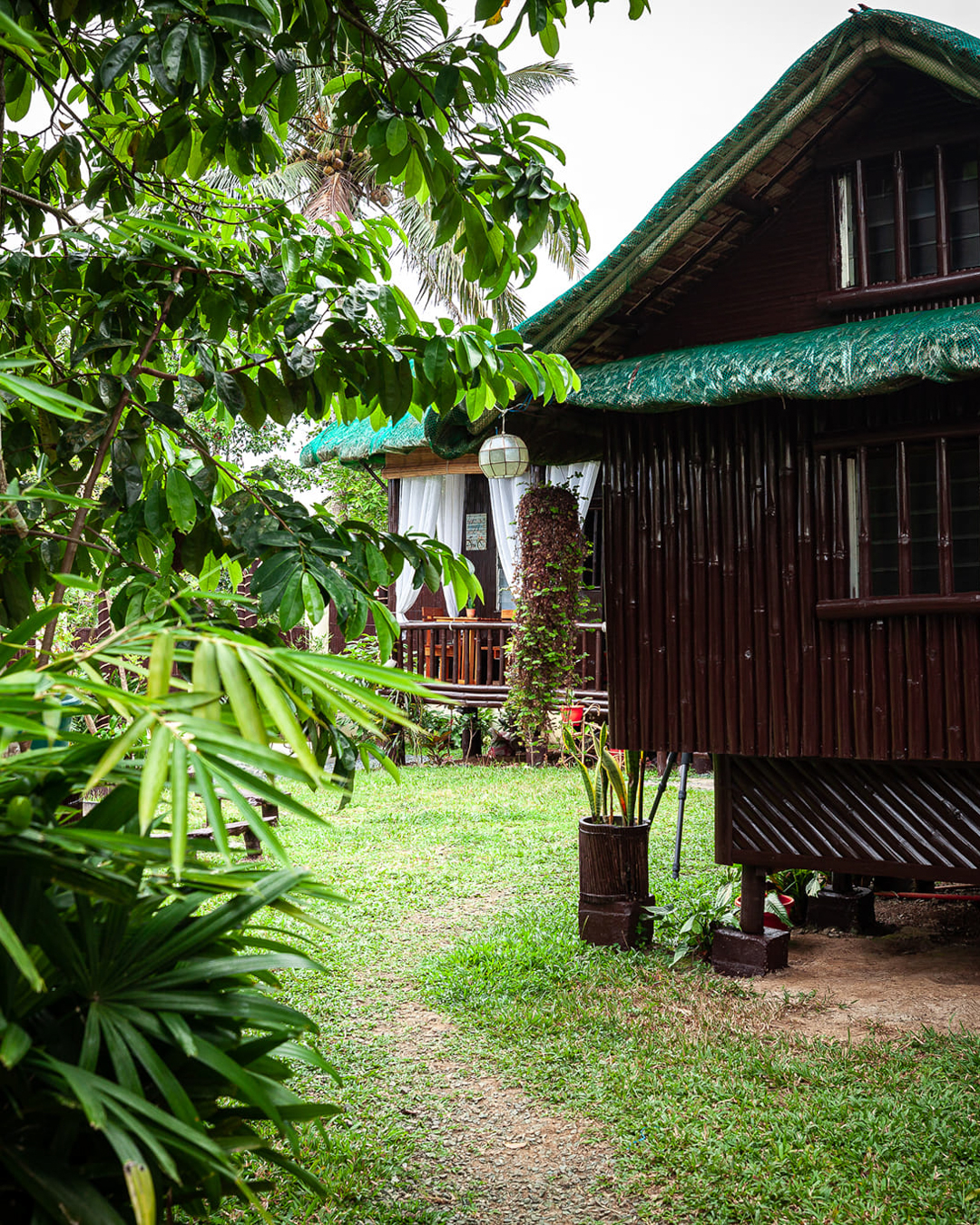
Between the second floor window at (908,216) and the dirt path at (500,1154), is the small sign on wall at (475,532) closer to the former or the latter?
the second floor window at (908,216)

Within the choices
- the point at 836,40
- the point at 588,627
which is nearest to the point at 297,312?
the point at 836,40

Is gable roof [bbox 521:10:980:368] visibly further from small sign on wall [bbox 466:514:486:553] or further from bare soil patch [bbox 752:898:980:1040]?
small sign on wall [bbox 466:514:486:553]

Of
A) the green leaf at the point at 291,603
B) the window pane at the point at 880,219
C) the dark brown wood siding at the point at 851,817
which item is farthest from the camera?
the window pane at the point at 880,219

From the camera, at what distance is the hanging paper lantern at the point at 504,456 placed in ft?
21.5

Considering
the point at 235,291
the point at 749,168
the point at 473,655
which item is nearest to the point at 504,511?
the point at 473,655

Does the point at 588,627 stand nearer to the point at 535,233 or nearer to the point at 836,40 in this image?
the point at 836,40

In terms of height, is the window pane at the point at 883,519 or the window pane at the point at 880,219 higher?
the window pane at the point at 880,219

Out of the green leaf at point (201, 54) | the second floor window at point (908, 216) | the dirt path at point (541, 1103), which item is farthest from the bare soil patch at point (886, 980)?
the green leaf at point (201, 54)

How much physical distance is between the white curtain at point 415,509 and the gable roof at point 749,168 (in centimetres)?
854

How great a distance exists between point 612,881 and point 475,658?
719 cm

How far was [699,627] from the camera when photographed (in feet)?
18.4

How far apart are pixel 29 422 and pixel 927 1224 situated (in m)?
3.61

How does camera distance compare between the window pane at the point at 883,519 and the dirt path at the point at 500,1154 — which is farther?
the window pane at the point at 883,519

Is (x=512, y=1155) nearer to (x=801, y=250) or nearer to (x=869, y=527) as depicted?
(x=869, y=527)
